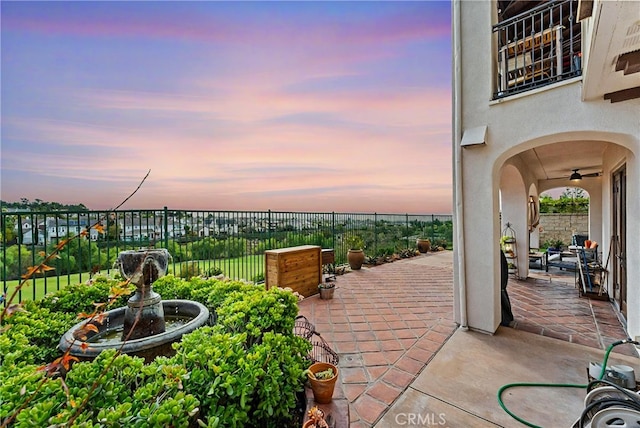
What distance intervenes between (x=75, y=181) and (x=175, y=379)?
10.0 feet

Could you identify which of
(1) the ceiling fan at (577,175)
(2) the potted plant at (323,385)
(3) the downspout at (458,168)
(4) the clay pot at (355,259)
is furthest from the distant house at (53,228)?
(1) the ceiling fan at (577,175)

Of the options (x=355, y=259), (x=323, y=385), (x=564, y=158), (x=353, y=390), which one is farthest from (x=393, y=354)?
(x=564, y=158)

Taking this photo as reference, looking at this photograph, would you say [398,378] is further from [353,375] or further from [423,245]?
[423,245]

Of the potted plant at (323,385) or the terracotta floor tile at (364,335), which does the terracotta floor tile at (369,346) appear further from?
the potted plant at (323,385)

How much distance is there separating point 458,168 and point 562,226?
9995 mm

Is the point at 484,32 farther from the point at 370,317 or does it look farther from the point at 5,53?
the point at 5,53

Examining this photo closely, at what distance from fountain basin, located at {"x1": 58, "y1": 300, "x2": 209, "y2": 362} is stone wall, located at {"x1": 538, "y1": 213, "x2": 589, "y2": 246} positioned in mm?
12529

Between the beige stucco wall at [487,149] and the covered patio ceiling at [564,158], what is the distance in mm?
892

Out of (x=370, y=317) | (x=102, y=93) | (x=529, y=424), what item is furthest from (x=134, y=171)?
(x=529, y=424)

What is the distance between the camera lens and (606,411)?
1548 mm

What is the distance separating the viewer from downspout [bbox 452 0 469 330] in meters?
3.53

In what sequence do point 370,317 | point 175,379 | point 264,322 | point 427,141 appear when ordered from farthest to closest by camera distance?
1. point 427,141
2. point 370,317
3. point 264,322
4. point 175,379

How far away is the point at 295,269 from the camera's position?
4883 millimetres

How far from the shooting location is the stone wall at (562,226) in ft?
32.2
